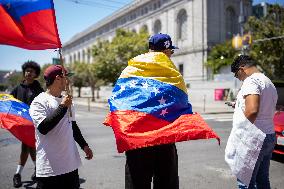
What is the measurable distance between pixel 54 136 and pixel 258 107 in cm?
205

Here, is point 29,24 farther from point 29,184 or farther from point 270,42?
point 270,42

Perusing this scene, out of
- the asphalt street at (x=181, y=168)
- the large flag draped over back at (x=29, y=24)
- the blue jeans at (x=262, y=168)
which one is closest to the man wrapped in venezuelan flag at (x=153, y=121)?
the blue jeans at (x=262, y=168)

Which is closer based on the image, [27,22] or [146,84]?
[146,84]

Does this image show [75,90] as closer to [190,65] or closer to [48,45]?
[190,65]

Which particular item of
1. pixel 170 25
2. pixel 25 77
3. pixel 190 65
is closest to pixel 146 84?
pixel 25 77

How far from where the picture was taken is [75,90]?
84.5m

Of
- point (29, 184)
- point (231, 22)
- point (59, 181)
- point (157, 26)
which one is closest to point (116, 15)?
point (157, 26)

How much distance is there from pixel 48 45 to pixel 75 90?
270 feet

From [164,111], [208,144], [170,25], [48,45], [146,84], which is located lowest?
[208,144]

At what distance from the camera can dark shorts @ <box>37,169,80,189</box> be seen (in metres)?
3.38

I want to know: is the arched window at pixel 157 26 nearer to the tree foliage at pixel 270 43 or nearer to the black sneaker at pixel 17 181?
the tree foliage at pixel 270 43

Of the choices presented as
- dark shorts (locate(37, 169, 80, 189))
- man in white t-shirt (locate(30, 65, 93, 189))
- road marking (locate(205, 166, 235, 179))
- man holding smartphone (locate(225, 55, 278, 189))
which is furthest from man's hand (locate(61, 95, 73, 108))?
road marking (locate(205, 166, 235, 179))

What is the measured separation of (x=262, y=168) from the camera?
12.0ft

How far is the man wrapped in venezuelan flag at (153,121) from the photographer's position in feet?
9.97
